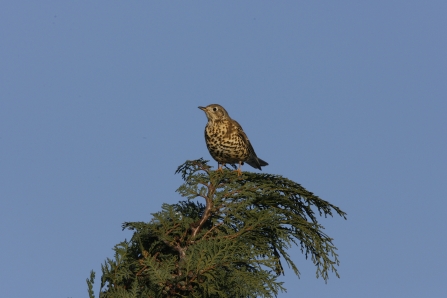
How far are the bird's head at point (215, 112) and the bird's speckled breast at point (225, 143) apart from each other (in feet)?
0.90

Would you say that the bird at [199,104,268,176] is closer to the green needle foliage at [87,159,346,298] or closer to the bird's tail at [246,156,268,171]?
the bird's tail at [246,156,268,171]

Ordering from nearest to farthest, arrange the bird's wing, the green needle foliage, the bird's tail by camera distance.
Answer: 1. the green needle foliage
2. the bird's wing
3. the bird's tail

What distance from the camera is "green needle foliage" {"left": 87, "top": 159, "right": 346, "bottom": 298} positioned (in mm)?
6141

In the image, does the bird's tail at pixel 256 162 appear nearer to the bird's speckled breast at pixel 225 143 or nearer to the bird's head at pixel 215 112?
the bird's speckled breast at pixel 225 143

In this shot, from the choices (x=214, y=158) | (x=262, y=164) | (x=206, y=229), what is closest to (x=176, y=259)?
(x=206, y=229)

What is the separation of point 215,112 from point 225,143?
895 millimetres

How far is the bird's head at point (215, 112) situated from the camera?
36.7 feet

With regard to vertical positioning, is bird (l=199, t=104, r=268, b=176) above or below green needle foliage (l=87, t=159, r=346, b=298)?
above

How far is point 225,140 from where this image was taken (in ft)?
34.7

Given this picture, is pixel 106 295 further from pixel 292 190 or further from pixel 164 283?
pixel 292 190

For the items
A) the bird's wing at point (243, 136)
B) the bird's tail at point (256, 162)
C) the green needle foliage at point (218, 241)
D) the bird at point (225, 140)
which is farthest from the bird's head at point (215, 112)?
the green needle foliage at point (218, 241)

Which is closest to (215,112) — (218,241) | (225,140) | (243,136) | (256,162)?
(243,136)

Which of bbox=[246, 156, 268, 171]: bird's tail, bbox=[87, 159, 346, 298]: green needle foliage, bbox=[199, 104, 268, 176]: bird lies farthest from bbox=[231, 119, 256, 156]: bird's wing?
bbox=[87, 159, 346, 298]: green needle foliage

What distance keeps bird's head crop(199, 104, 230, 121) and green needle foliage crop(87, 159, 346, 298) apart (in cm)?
277
